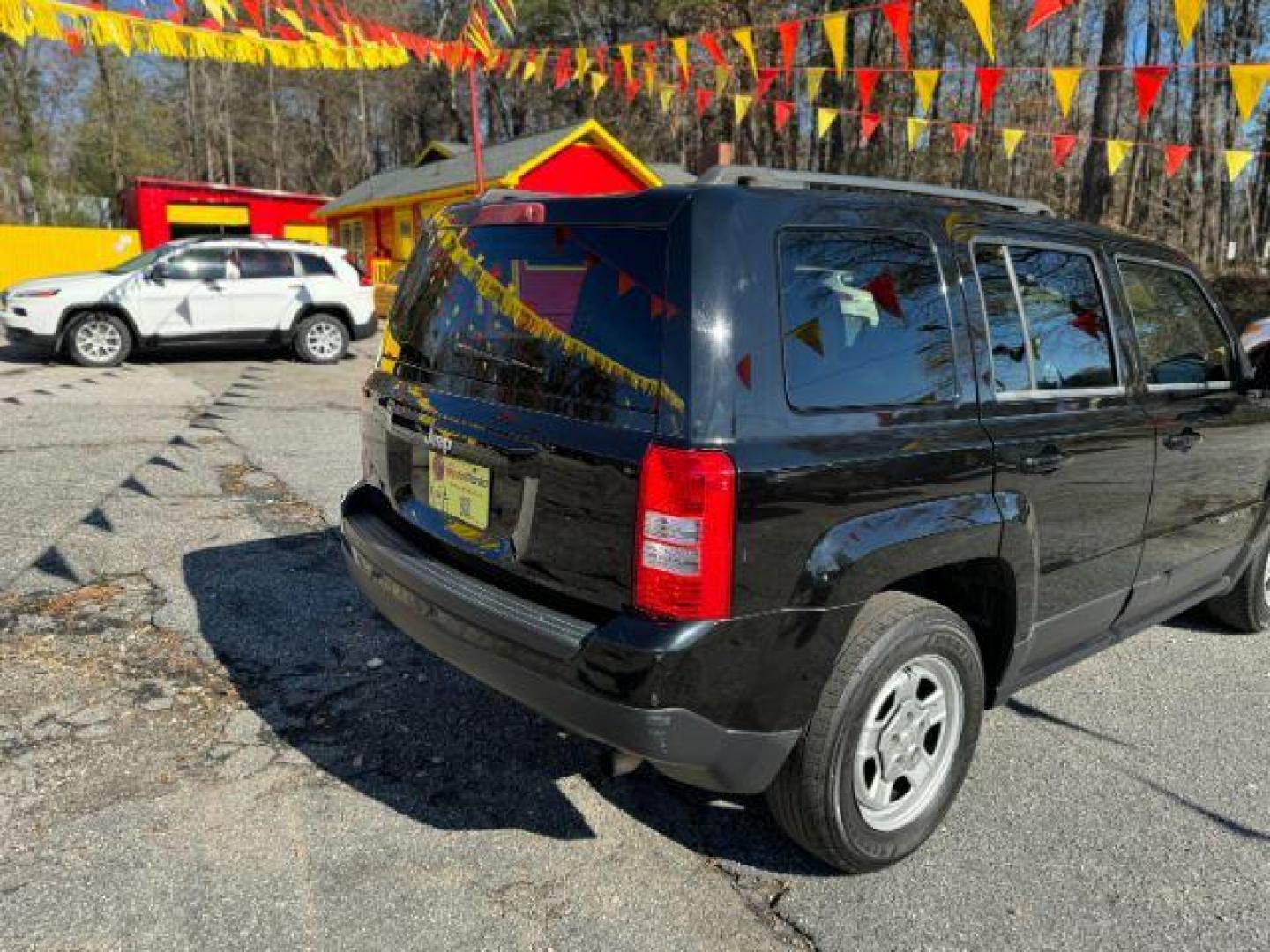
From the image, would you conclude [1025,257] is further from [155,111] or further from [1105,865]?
[155,111]

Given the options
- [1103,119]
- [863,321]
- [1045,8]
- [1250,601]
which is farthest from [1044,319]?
[1103,119]

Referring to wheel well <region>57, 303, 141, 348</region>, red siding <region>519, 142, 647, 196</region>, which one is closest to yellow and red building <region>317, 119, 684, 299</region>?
red siding <region>519, 142, 647, 196</region>

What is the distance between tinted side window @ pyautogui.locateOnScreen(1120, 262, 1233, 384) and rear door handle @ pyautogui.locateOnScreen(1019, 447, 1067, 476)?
0.80 metres

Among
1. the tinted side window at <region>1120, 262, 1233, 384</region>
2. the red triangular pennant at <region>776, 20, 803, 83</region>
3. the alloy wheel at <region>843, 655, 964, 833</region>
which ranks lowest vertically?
the alloy wheel at <region>843, 655, 964, 833</region>

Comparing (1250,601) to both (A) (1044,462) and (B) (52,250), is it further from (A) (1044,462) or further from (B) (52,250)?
(B) (52,250)

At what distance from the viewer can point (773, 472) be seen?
2.19 m

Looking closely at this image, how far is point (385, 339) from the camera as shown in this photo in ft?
11.0

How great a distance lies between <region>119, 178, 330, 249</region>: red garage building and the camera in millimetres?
28594

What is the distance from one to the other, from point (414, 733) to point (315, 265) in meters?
11.7

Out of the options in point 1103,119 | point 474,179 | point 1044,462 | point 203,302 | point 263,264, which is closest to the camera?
point 1044,462

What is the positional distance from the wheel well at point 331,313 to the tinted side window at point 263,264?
55 cm

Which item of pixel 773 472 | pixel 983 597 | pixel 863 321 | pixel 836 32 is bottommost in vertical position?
pixel 983 597

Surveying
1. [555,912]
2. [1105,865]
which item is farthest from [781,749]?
[1105,865]

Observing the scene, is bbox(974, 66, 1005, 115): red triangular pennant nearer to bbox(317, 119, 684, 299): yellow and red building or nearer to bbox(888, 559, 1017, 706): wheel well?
bbox(888, 559, 1017, 706): wheel well
